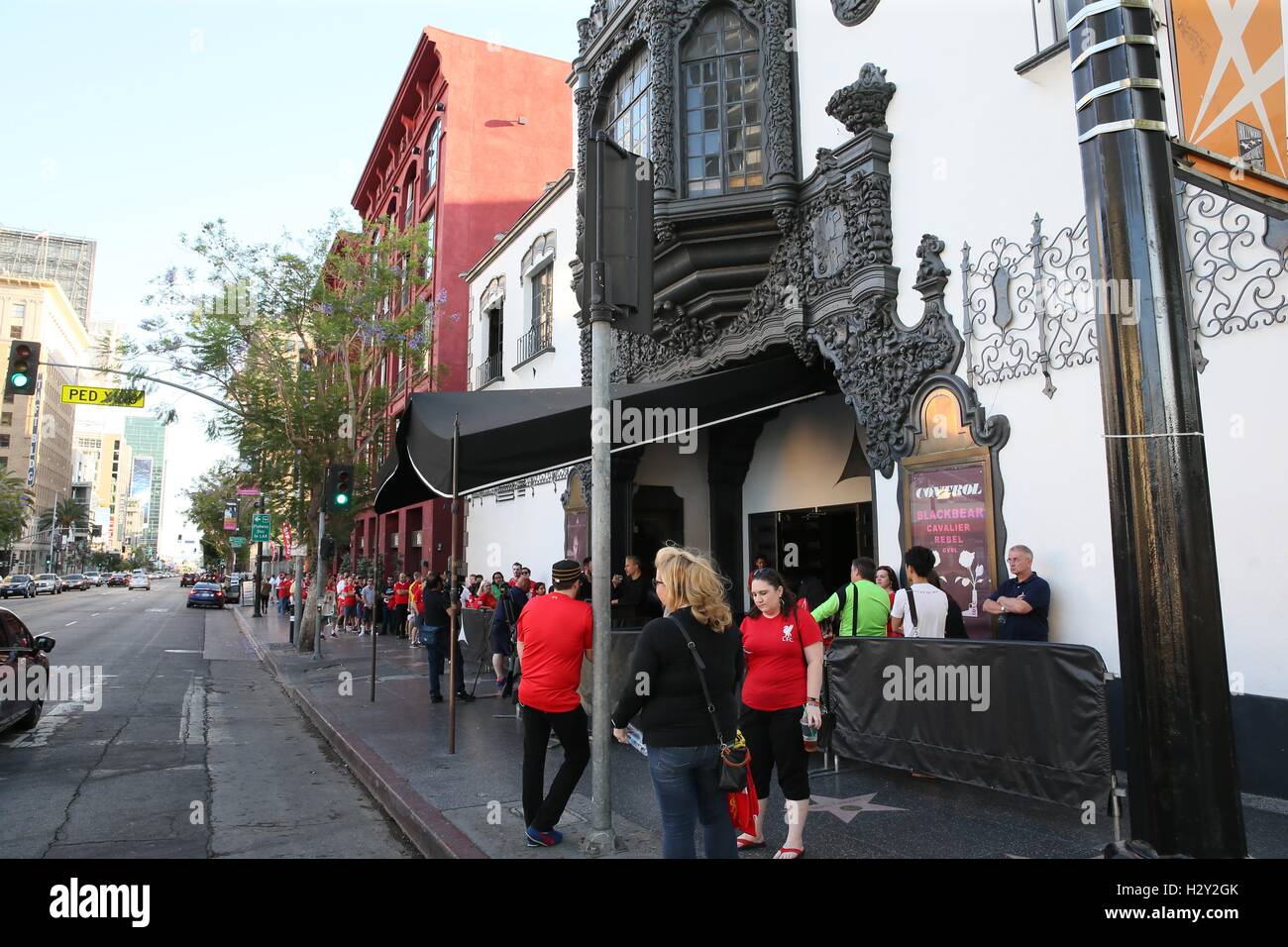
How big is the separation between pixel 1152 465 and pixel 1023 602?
454cm

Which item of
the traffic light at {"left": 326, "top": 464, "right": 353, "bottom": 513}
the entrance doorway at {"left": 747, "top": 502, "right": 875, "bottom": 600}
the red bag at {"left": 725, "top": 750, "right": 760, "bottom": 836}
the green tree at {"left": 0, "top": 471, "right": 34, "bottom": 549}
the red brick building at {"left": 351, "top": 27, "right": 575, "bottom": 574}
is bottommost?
the red bag at {"left": 725, "top": 750, "right": 760, "bottom": 836}

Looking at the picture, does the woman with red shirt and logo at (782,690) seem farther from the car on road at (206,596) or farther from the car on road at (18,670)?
the car on road at (206,596)

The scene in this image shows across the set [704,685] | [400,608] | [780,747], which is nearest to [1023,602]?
[780,747]

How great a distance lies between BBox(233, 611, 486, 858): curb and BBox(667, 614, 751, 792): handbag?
1.94 m

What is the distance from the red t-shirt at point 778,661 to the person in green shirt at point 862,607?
7.01 ft

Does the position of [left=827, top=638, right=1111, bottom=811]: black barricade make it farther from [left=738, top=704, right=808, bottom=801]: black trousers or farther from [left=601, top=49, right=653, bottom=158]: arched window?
[left=601, top=49, right=653, bottom=158]: arched window

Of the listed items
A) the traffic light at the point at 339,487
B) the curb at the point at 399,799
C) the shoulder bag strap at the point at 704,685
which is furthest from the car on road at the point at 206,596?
the shoulder bag strap at the point at 704,685

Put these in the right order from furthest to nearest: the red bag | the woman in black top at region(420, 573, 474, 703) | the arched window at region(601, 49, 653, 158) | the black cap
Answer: the arched window at region(601, 49, 653, 158) < the woman in black top at region(420, 573, 474, 703) < the black cap < the red bag

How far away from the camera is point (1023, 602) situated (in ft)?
22.8

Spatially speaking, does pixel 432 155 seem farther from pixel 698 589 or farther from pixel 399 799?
pixel 698 589

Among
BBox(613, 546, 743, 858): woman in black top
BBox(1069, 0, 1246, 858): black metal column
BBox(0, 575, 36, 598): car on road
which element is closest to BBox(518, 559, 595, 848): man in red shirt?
BBox(613, 546, 743, 858): woman in black top

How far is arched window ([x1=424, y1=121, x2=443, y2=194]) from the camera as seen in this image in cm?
2730

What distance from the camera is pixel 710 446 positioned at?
14805 mm
